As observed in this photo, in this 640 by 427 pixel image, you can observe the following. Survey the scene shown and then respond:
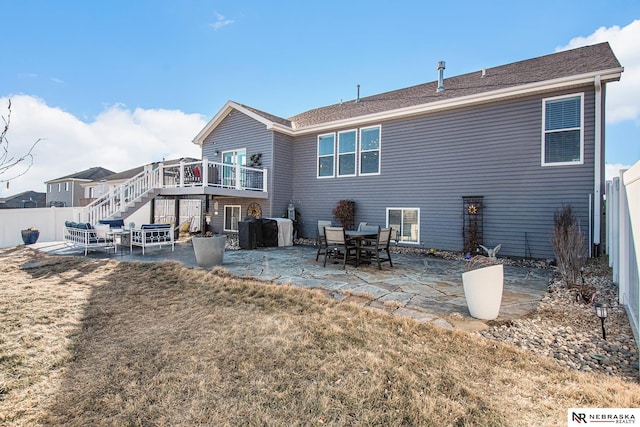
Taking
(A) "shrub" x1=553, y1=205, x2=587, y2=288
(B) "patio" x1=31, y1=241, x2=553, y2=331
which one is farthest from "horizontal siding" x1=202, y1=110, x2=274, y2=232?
(A) "shrub" x1=553, y1=205, x2=587, y2=288

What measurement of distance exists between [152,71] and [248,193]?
585cm

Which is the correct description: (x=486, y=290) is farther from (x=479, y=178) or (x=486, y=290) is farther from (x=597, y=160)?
(x=597, y=160)

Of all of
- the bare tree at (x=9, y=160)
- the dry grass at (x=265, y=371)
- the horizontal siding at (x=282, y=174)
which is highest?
the horizontal siding at (x=282, y=174)

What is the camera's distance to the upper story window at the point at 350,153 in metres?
10.9

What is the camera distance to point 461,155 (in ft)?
30.0

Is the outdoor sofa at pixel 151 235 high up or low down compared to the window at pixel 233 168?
down

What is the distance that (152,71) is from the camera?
452 inches

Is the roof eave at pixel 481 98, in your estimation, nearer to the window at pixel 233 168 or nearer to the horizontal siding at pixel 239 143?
the horizontal siding at pixel 239 143

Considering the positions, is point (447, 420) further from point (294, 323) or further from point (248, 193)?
point (248, 193)

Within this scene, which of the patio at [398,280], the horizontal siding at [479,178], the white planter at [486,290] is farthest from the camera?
the horizontal siding at [479,178]

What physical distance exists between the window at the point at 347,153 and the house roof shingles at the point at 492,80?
0.67 m

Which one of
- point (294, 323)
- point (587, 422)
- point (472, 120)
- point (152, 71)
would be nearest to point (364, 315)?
point (294, 323)

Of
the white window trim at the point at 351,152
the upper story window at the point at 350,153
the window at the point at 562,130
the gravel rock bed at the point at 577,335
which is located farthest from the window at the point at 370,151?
the gravel rock bed at the point at 577,335

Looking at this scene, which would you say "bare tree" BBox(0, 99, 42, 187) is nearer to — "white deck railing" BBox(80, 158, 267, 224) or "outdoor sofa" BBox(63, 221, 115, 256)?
"outdoor sofa" BBox(63, 221, 115, 256)
